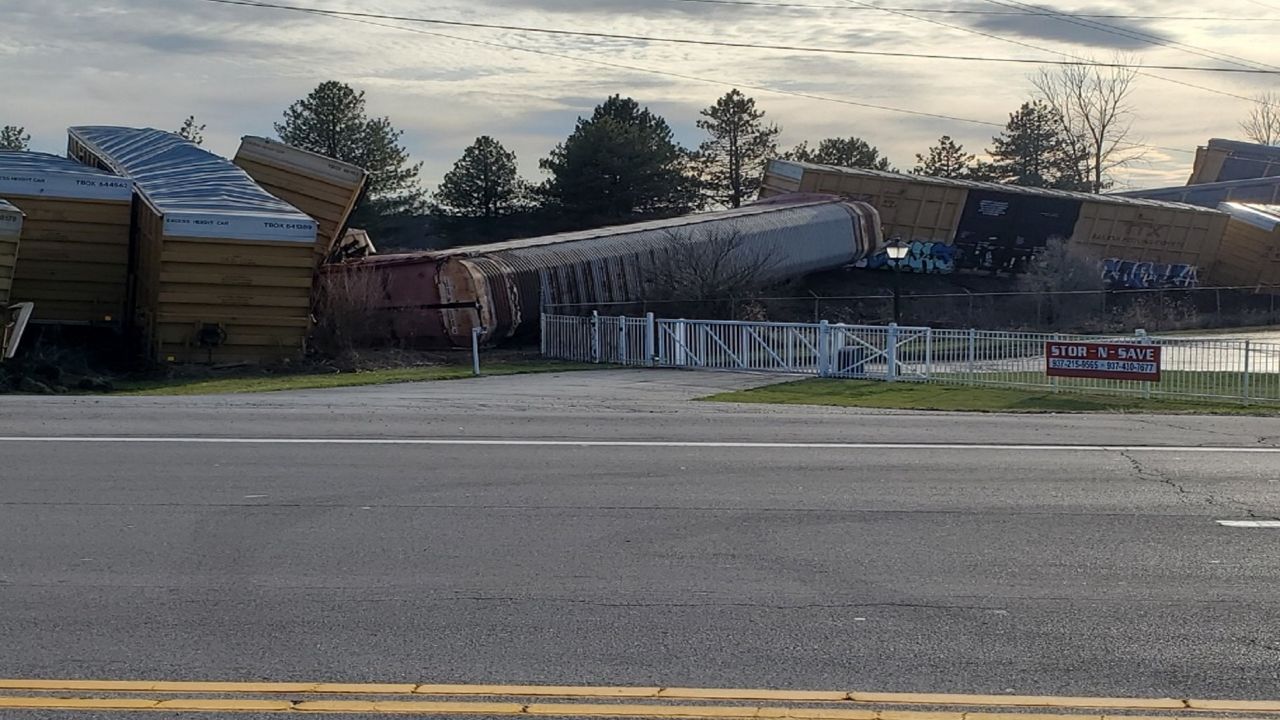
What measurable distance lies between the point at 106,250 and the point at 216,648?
23.4 meters

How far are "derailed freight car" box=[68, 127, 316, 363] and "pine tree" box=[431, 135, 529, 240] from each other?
37779mm

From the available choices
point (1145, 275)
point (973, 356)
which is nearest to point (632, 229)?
point (973, 356)

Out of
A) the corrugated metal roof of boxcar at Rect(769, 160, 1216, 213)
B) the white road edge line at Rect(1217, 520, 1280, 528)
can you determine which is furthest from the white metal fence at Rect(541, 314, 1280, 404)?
the corrugated metal roof of boxcar at Rect(769, 160, 1216, 213)

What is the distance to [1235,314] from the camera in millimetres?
49125

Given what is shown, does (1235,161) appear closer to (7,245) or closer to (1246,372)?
(1246,372)

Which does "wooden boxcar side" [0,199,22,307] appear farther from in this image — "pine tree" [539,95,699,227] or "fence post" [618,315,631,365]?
"pine tree" [539,95,699,227]

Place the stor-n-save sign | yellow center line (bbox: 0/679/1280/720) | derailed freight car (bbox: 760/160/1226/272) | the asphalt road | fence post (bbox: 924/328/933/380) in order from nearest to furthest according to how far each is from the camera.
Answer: yellow center line (bbox: 0/679/1280/720) < the asphalt road < the stor-n-save sign < fence post (bbox: 924/328/933/380) < derailed freight car (bbox: 760/160/1226/272)

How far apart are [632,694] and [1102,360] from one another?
17.0 metres

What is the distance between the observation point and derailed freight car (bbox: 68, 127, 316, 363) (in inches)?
1016

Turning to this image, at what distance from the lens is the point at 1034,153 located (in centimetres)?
8600

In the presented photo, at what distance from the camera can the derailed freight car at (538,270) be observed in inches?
1198

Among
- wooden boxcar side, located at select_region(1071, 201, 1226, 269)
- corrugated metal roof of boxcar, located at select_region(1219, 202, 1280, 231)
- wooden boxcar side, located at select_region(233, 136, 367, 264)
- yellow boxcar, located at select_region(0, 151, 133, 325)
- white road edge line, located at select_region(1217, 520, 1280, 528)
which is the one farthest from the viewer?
corrugated metal roof of boxcar, located at select_region(1219, 202, 1280, 231)

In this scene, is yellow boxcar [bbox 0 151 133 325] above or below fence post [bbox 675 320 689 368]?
above

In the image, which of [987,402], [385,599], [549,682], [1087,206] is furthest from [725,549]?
[1087,206]
